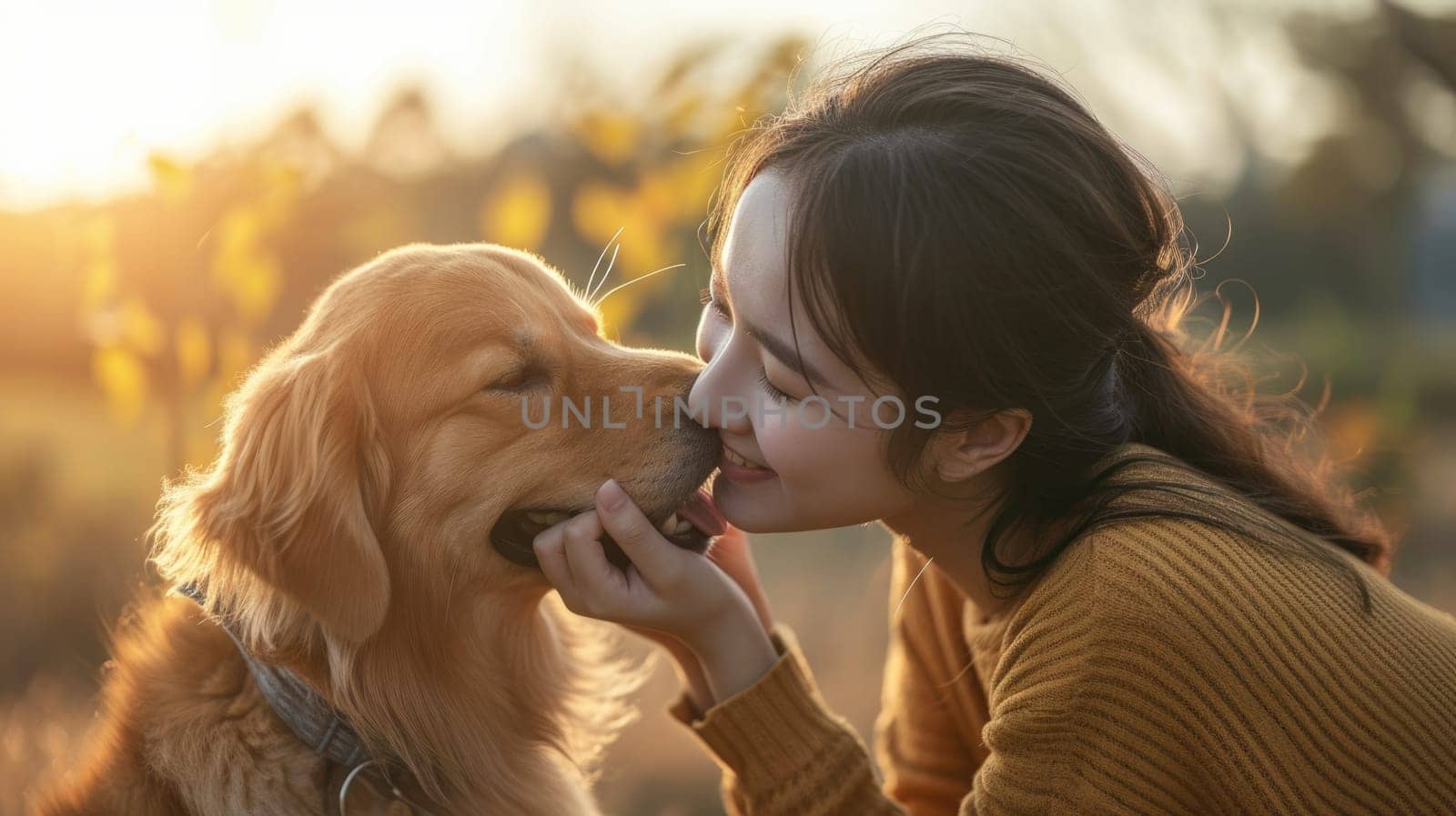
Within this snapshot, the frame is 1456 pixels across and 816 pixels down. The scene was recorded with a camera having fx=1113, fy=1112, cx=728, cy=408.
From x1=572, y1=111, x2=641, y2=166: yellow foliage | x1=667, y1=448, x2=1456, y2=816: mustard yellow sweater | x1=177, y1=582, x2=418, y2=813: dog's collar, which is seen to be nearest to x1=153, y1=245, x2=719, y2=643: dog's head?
x1=177, y1=582, x2=418, y2=813: dog's collar

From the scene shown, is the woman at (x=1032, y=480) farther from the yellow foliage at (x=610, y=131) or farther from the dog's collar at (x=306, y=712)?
the yellow foliage at (x=610, y=131)

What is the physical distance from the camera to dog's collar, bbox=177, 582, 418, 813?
2086 mm

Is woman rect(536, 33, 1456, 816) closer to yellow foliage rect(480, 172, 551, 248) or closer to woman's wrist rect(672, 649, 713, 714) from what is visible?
woman's wrist rect(672, 649, 713, 714)

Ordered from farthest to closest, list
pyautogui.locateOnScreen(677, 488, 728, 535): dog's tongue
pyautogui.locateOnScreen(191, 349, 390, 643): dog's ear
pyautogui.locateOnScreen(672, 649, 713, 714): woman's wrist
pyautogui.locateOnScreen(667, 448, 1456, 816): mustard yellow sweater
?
pyautogui.locateOnScreen(672, 649, 713, 714): woman's wrist → pyautogui.locateOnScreen(677, 488, 728, 535): dog's tongue → pyautogui.locateOnScreen(191, 349, 390, 643): dog's ear → pyautogui.locateOnScreen(667, 448, 1456, 816): mustard yellow sweater

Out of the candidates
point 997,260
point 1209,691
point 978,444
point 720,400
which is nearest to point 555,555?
point 720,400

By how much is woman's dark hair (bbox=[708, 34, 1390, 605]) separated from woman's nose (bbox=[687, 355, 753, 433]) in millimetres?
246

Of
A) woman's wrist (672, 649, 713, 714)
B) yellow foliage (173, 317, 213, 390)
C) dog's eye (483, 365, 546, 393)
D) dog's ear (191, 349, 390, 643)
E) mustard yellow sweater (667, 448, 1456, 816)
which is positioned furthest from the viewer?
yellow foliage (173, 317, 213, 390)

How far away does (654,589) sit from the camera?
2225 mm

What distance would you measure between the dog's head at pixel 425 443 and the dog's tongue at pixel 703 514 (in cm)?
4

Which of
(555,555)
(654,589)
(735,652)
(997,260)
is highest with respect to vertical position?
(997,260)

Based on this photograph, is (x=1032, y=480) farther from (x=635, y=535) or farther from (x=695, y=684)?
(x=695, y=684)

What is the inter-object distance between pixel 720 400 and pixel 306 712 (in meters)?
0.98

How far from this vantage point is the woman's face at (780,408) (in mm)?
1988

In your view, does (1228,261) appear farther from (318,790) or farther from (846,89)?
(318,790)
